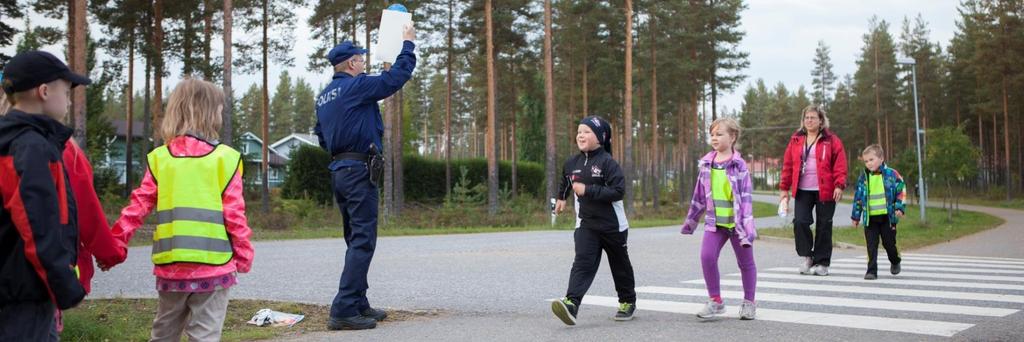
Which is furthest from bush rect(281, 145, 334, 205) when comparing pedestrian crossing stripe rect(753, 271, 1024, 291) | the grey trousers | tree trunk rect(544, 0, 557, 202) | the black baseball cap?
the black baseball cap

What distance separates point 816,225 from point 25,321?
8615mm

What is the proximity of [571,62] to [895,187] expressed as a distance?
38668 millimetres

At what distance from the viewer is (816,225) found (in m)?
9.61

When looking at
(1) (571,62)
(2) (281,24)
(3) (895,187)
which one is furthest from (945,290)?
(1) (571,62)

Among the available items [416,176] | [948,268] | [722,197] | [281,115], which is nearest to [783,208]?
[722,197]

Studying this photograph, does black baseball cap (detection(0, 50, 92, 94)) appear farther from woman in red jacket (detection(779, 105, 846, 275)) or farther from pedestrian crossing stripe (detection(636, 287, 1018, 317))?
woman in red jacket (detection(779, 105, 846, 275))

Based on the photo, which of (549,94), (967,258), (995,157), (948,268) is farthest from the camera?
(995,157)

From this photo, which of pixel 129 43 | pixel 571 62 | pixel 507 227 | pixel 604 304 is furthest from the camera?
pixel 571 62

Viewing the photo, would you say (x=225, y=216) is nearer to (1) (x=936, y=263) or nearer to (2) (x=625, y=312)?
(2) (x=625, y=312)

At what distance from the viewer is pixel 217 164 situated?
402cm

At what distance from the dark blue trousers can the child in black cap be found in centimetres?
299

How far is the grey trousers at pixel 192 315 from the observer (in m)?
3.96

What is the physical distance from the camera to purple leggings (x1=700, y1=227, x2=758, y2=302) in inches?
253

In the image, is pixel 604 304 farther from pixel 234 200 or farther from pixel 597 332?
pixel 234 200
